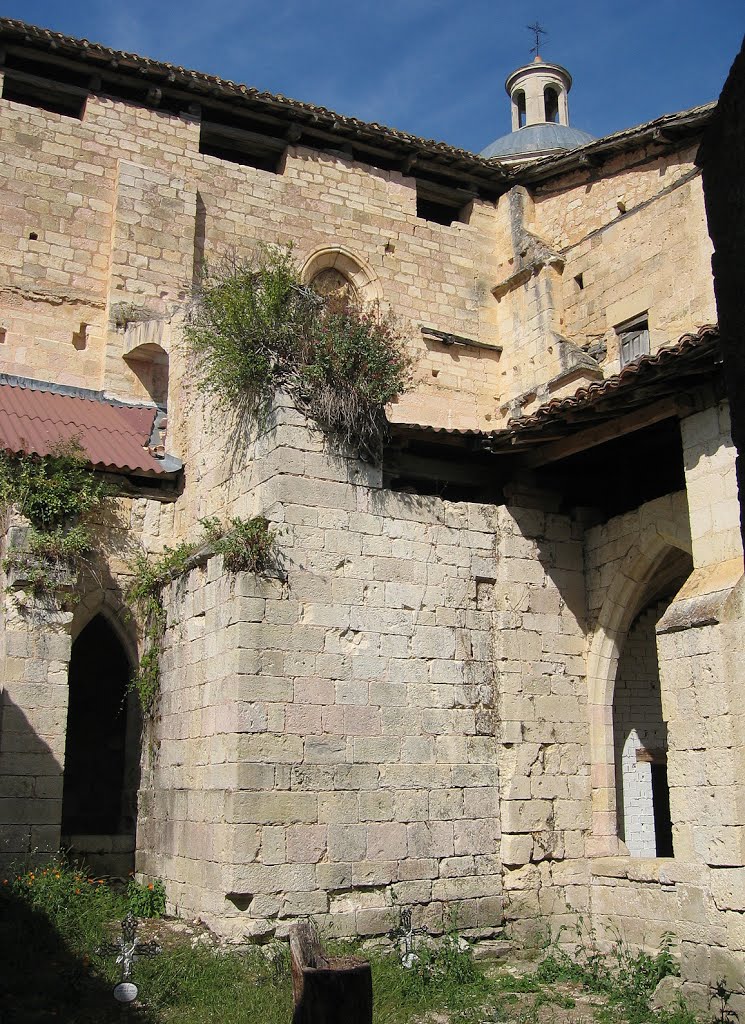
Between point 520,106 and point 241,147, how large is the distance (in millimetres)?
14513

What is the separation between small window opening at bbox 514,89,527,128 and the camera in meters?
28.7

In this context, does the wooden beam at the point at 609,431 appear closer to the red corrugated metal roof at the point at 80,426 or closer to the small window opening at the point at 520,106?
the red corrugated metal roof at the point at 80,426

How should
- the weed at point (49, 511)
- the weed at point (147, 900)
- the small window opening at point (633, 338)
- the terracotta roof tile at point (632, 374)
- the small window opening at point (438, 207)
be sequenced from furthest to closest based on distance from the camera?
the small window opening at point (438, 207) → the small window opening at point (633, 338) → the weed at point (49, 511) → the weed at point (147, 900) → the terracotta roof tile at point (632, 374)

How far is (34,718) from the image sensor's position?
9.71 meters

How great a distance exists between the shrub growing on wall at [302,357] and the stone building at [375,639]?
0.23m

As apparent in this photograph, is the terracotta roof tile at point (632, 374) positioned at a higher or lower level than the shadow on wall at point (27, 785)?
higher

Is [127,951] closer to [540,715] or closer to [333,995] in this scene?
[333,995]

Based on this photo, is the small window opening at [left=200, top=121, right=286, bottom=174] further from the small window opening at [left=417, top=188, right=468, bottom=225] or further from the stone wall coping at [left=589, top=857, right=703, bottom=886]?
the stone wall coping at [left=589, top=857, right=703, bottom=886]

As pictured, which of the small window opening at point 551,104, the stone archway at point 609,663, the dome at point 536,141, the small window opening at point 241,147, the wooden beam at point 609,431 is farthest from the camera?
the small window opening at point 551,104

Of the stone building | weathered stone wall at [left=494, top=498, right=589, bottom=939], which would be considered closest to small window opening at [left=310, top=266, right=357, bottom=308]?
the stone building

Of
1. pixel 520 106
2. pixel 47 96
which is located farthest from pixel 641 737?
pixel 520 106

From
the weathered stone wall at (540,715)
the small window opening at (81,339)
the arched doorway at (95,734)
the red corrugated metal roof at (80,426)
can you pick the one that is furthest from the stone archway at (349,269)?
the weathered stone wall at (540,715)

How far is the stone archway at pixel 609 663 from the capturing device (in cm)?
986

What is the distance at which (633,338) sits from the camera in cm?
1597
